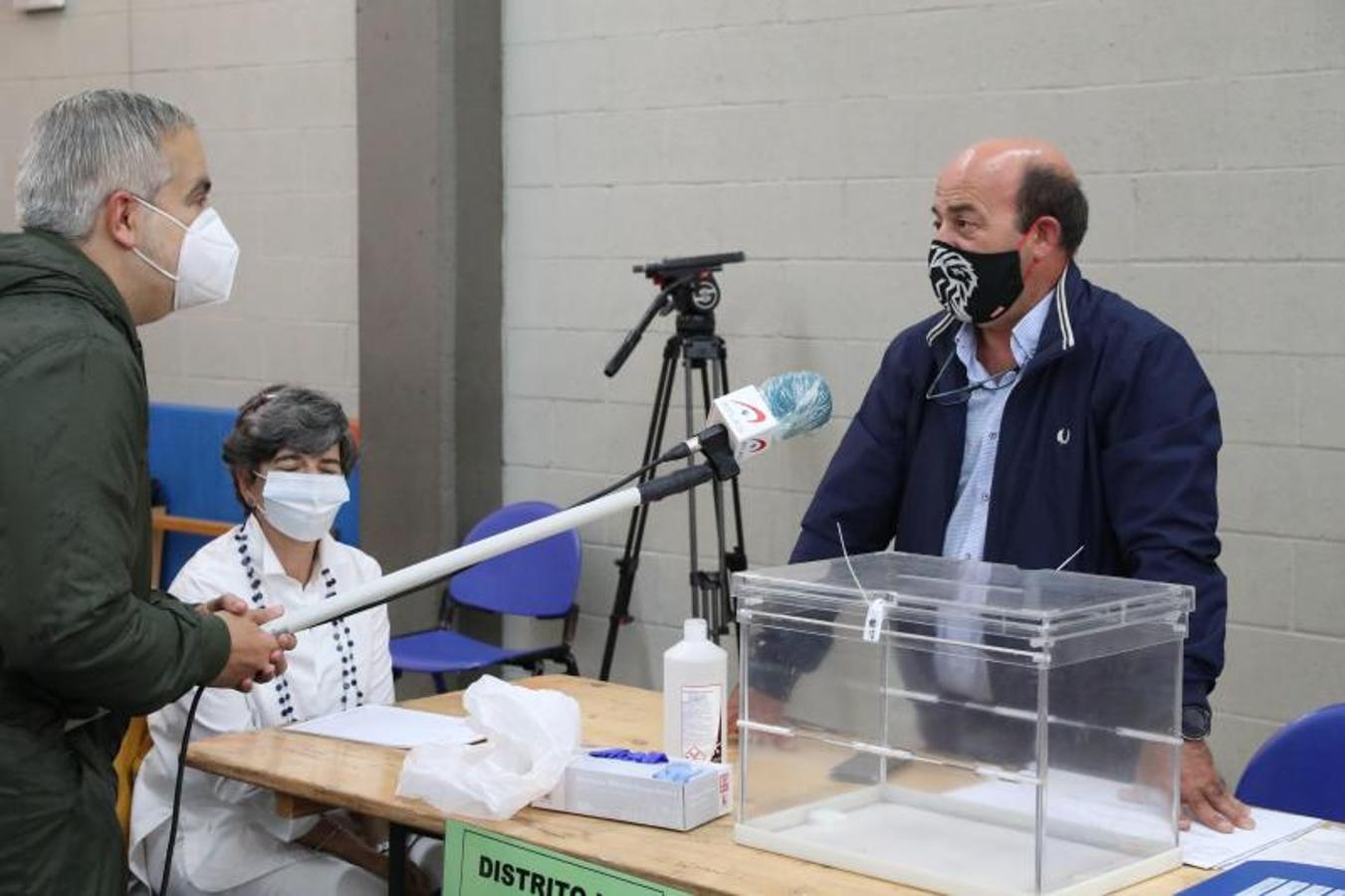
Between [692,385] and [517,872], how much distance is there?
251 centimetres

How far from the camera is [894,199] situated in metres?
4.25

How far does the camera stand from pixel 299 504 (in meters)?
3.00

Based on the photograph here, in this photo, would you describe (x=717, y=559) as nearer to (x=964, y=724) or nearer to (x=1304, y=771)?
(x=1304, y=771)

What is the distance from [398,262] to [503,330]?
14.1 inches

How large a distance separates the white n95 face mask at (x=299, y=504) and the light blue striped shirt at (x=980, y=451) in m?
1.06

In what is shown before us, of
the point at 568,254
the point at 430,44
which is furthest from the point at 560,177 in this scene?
the point at 430,44

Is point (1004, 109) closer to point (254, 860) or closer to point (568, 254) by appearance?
point (568, 254)

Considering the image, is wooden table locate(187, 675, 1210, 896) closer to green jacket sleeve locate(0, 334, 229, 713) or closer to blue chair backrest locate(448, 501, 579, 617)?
green jacket sleeve locate(0, 334, 229, 713)

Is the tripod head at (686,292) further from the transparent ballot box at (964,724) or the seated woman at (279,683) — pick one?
the transparent ballot box at (964,724)

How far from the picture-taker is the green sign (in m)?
2.08

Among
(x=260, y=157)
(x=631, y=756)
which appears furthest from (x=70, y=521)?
(x=260, y=157)

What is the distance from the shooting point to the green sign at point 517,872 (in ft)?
6.81

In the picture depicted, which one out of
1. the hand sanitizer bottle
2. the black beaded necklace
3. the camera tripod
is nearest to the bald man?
the hand sanitizer bottle

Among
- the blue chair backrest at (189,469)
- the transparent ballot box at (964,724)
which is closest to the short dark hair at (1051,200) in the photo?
the transparent ballot box at (964,724)
